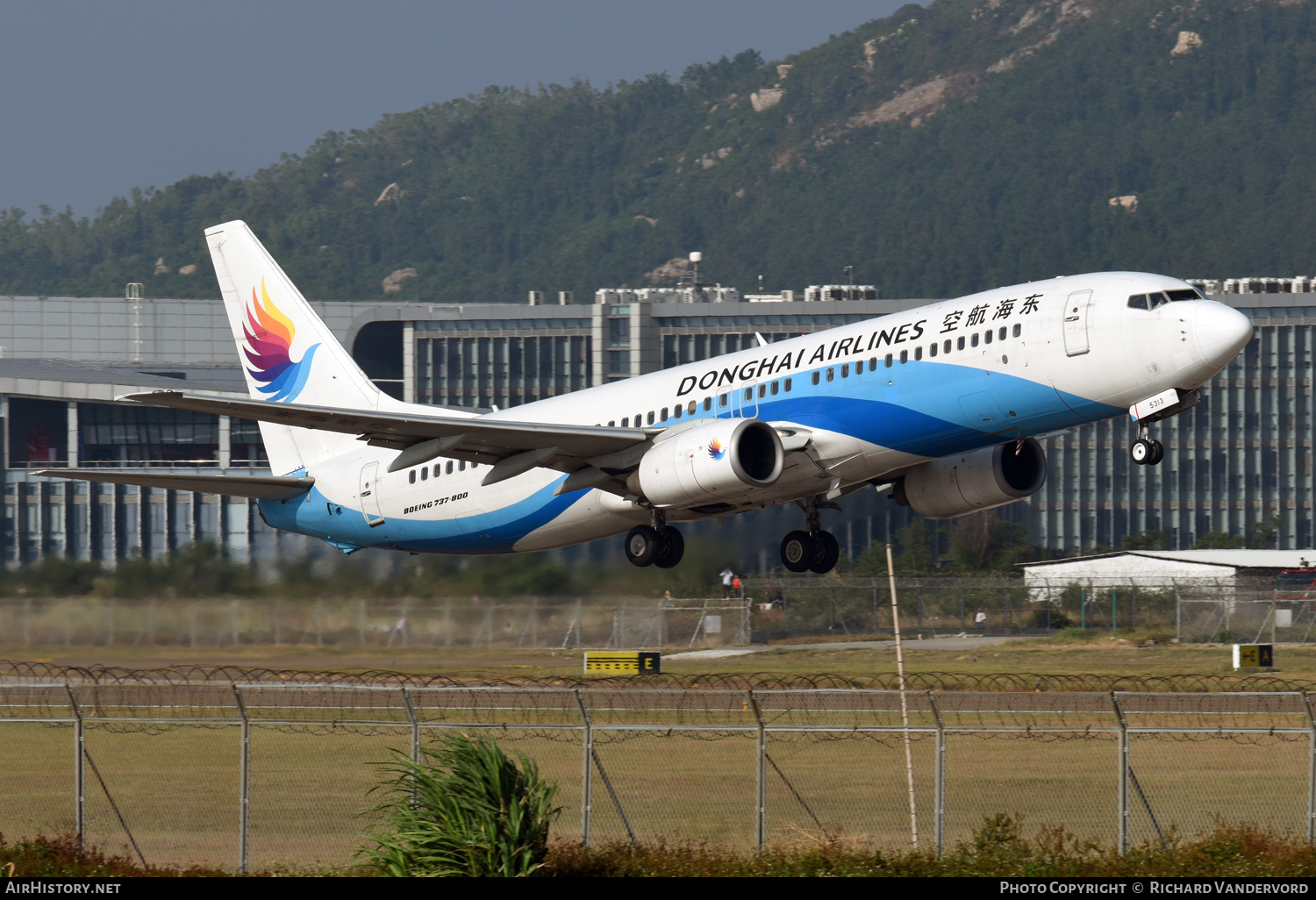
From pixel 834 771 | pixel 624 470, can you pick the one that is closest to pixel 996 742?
pixel 834 771

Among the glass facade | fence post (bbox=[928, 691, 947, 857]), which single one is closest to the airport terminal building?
the glass facade

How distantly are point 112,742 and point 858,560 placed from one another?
168 ft

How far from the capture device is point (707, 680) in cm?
4809

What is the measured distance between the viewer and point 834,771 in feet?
108

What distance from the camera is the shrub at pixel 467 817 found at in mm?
21406

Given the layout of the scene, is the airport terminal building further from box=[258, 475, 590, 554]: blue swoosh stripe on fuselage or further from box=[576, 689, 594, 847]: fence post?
box=[576, 689, 594, 847]: fence post

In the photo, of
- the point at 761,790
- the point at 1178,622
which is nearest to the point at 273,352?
the point at 761,790

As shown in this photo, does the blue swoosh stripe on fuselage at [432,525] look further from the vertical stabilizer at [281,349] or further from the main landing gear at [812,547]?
the main landing gear at [812,547]

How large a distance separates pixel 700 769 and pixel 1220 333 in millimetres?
13420

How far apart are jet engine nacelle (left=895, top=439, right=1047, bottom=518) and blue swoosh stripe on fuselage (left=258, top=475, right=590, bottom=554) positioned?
27.5 feet

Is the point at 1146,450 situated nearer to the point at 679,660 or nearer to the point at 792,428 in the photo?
the point at 792,428

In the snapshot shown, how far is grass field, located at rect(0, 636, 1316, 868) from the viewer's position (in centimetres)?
2752

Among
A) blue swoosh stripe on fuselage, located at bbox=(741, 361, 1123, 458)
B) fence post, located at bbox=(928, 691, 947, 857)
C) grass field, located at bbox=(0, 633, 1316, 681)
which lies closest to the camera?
fence post, located at bbox=(928, 691, 947, 857)

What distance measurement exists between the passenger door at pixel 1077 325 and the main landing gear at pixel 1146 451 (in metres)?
2.19
